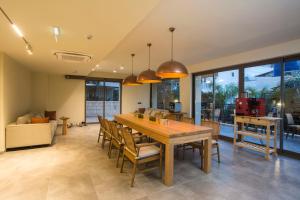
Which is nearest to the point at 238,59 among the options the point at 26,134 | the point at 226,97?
the point at 226,97

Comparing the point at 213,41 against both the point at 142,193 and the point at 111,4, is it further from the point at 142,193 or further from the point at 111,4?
the point at 142,193

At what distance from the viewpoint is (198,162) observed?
11.6 feet

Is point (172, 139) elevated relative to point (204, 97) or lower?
lower

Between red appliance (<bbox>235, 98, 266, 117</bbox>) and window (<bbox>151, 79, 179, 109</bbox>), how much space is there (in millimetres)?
3289

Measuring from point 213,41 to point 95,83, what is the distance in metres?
6.20

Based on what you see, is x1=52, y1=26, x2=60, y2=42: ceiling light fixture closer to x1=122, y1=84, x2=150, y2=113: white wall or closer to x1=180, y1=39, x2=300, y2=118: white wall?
x1=180, y1=39, x2=300, y2=118: white wall

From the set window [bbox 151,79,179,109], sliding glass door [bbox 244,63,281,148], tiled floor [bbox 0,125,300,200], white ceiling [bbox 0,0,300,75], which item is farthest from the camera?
window [bbox 151,79,179,109]

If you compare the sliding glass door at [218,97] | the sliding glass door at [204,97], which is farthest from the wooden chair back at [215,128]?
the sliding glass door at [204,97]

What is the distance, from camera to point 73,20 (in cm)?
228

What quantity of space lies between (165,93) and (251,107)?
4824mm

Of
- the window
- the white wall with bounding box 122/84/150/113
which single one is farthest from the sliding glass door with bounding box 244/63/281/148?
the white wall with bounding box 122/84/150/113

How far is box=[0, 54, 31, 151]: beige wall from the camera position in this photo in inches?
157

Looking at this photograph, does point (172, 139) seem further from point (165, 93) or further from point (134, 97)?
point (134, 97)

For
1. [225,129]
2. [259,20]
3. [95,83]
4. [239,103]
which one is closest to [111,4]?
[259,20]
